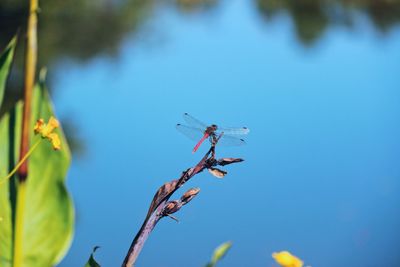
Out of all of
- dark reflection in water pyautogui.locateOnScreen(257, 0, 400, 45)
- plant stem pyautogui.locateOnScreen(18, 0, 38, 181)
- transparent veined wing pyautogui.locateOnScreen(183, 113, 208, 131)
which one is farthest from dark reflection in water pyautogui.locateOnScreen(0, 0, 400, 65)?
plant stem pyautogui.locateOnScreen(18, 0, 38, 181)

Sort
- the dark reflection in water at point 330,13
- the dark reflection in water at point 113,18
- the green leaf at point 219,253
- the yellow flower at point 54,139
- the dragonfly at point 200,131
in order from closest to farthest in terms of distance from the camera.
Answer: the green leaf at point 219,253
the yellow flower at point 54,139
the dragonfly at point 200,131
the dark reflection in water at point 113,18
the dark reflection in water at point 330,13

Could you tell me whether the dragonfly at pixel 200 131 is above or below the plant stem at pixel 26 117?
above

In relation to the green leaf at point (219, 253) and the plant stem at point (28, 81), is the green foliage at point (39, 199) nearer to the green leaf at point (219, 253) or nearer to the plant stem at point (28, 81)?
the plant stem at point (28, 81)

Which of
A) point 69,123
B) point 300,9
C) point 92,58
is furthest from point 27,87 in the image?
point 300,9

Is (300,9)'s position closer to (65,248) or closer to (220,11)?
(220,11)

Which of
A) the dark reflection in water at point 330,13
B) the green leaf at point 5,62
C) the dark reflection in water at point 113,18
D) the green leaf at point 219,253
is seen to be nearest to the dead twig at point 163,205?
the green leaf at point 219,253

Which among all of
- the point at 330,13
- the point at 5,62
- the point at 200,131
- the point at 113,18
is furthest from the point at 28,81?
the point at 330,13
